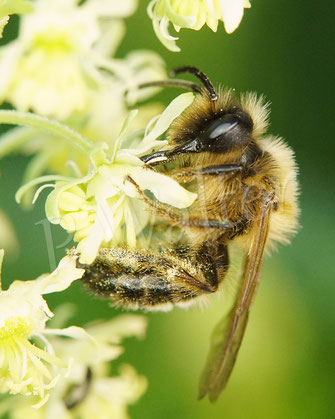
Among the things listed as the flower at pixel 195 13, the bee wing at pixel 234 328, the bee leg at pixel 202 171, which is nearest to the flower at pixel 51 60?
the flower at pixel 195 13

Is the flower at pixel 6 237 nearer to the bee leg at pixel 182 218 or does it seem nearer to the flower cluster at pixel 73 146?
the flower cluster at pixel 73 146

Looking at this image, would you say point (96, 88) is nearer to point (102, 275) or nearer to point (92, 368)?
point (102, 275)

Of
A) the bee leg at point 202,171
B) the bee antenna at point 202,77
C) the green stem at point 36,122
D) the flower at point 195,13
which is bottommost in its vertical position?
the green stem at point 36,122

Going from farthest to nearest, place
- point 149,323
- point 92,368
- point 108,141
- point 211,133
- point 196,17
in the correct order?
point 149,323 → point 108,141 → point 92,368 → point 211,133 → point 196,17

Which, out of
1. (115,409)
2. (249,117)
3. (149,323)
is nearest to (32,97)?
(249,117)

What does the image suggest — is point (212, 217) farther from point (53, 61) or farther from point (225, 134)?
point (53, 61)

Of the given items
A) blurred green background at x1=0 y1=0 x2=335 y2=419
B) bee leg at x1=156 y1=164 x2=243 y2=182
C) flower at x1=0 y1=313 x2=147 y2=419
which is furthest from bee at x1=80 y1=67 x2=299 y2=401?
blurred green background at x1=0 y1=0 x2=335 y2=419
